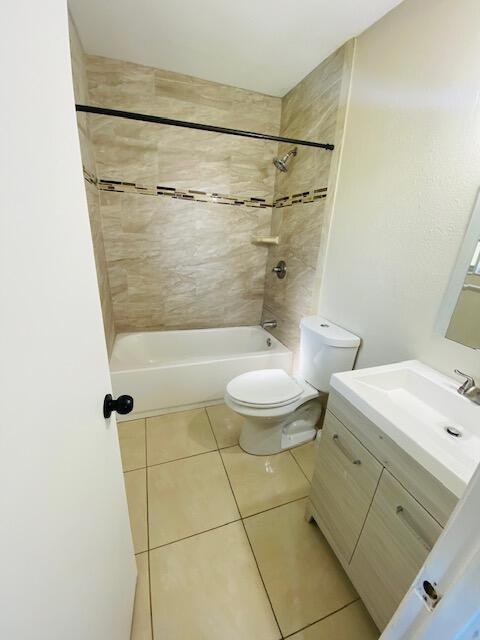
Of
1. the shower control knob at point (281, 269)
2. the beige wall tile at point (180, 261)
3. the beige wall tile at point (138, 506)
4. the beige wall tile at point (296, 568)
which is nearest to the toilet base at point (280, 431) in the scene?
the beige wall tile at point (296, 568)

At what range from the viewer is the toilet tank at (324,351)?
1.53 metres

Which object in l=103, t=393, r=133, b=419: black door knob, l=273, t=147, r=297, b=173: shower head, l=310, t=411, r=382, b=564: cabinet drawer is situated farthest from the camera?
l=273, t=147, r=297, b=173: shower head

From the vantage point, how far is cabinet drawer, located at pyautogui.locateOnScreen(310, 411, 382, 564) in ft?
2.99

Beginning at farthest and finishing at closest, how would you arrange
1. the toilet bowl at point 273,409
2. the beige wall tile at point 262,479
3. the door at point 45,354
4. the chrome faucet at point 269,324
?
1. the chrome faucet at point 269,324
2. the toilet bowl at point 273,409
3. the beige wall tile at point 262,479
4. the door at point 45,354

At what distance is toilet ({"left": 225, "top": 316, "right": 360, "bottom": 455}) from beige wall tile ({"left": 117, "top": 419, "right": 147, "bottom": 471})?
0.64 m

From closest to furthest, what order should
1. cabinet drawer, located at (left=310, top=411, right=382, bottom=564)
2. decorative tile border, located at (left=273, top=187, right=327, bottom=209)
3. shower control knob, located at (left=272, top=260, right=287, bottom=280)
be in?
cabinet drawer, located at (left=310, top=411, right=382, bottom=564)
decorative tile border, located at (left=273, top=187, right=327, bottom=209)
shower control knob, located at (left=272, top=260, right=287, bottom=280)

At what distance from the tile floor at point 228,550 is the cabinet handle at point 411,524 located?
0.57 metres

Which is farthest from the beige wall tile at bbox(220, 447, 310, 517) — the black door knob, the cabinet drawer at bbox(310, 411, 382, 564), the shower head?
the shower head

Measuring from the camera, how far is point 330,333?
1.59 meters

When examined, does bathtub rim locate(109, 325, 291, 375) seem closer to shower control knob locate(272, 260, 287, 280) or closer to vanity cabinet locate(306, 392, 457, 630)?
shower control knob locate(272, 260, 287, 280)

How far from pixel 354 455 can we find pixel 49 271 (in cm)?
107

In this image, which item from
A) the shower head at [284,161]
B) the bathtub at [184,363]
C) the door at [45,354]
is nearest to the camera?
the door at [45,354]

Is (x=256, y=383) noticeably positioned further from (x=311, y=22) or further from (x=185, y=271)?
(x=311, y=22)

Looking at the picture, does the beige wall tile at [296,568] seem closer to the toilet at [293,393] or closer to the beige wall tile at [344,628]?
the beige wall tile at [344,628]
